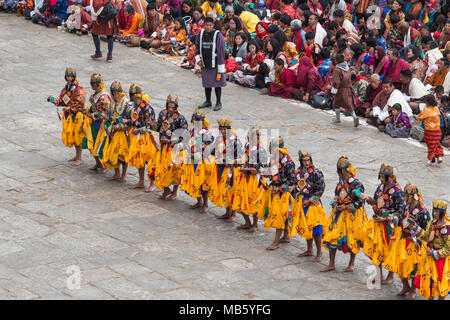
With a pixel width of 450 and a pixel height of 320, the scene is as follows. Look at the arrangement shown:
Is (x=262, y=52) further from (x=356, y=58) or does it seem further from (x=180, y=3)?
(x=180, y=3)

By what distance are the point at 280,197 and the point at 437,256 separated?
2.14m

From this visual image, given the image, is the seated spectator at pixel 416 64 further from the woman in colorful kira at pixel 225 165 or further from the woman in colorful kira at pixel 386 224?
the woman in colorful kira at pixel 386 224

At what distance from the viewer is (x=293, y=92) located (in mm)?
15742

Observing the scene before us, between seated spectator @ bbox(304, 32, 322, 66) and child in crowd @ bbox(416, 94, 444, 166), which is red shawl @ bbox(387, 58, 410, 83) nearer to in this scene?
child in crowd @ bbox(416, 94, 444, 166)

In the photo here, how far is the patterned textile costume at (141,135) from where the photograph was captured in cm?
1176

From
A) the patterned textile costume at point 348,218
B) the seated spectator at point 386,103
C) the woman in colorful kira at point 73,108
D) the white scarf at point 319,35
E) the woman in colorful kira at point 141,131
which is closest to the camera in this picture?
the patterned textile costume at point 348,218

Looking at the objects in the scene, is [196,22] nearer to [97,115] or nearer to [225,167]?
[97,115]

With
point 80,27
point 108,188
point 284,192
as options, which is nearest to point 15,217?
point 108,188

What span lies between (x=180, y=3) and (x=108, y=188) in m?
7.80

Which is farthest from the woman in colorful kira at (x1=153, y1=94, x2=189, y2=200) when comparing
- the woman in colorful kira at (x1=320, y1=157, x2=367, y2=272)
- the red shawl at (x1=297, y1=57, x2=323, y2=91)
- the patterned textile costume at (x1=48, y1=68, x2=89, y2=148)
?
the red shawl at (x1=297, y1=57, x2=323, y2=91)

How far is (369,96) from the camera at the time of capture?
1483 centimetres

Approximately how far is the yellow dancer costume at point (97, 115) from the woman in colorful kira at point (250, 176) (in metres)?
2.56

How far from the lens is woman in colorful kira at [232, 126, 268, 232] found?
34.2 feet

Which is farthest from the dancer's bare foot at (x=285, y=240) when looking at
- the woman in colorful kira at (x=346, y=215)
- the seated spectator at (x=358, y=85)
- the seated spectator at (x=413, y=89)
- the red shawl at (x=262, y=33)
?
the red shawl at (x=262, y=33)
